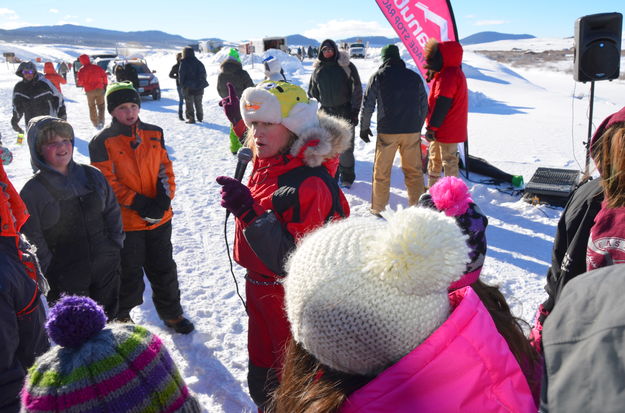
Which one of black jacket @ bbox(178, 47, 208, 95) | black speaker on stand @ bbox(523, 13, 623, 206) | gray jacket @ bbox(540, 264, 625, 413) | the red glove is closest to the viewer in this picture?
gray jacket @ bbox(540, 264, 625, 413)

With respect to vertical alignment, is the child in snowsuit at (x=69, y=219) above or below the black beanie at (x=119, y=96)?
below

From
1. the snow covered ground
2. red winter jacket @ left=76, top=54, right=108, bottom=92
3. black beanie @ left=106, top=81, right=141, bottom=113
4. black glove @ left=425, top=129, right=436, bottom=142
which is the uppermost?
red winter jacket @ left=76, top=54, right=108, bottom=92

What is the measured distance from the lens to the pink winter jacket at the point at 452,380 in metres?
0.89

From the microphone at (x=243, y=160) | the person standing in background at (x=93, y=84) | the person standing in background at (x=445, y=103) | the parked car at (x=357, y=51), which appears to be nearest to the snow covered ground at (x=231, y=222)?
the person standing in background at (x=93, y=84)

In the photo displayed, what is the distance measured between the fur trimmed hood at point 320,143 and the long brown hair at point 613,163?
1.13 metres

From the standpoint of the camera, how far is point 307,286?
104 cm

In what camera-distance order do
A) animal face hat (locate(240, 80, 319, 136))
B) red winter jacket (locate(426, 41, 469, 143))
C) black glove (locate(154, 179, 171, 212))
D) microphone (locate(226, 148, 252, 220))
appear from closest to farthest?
animal face hat (locate(240, 80, 319, 136)), microphone (locate(226, 148, 252, 220)), black glove (locate(154, 179, 171, 212)), red winter jacket (locate(426, 41, 469, 143))

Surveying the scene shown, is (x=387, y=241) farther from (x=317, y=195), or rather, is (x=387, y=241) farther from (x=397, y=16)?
(x=397, y=16)

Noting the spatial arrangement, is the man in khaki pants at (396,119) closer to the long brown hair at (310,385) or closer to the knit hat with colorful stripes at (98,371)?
the long brown hair at (310,385)

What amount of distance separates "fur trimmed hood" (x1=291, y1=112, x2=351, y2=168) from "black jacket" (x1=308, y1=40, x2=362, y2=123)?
14.2 feet

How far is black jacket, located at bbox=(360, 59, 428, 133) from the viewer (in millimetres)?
5355

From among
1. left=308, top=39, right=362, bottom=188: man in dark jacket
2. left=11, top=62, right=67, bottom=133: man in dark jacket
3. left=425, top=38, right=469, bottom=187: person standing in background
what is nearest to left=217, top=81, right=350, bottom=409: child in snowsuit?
Result: left=425, top=38, right=469, bottom=187: person standing in background

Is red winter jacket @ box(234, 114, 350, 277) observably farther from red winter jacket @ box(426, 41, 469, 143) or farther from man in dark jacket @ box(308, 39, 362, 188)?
man in dark jacket @ box(308, 39, 362, 188)

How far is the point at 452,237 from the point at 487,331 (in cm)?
23
